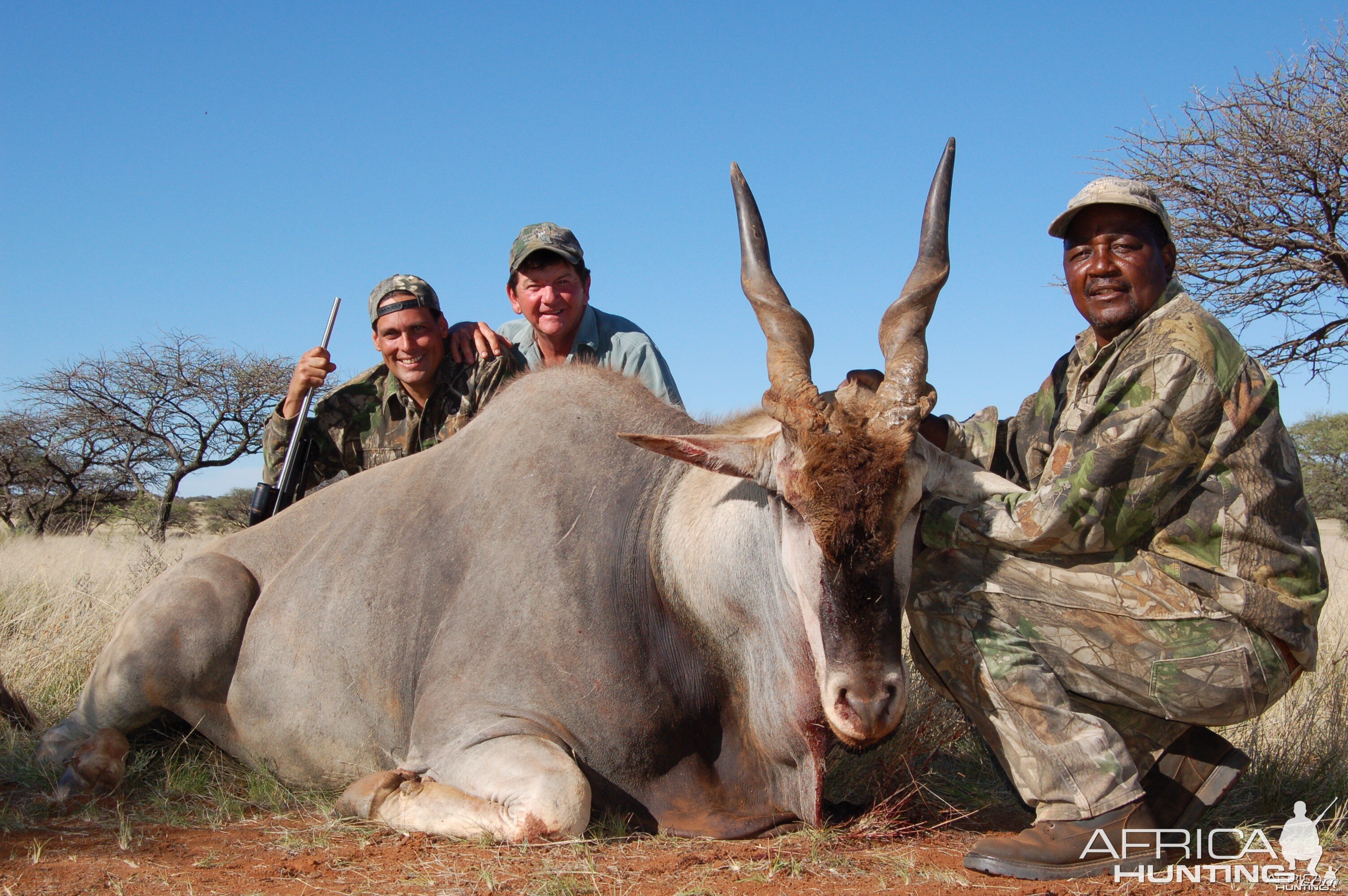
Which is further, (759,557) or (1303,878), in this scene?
(759,557)

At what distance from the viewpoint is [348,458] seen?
7301mm

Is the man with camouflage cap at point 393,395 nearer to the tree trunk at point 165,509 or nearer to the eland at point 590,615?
the eland at point 590,615

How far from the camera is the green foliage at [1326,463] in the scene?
25.4 meters

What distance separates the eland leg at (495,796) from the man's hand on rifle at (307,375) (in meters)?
3.23

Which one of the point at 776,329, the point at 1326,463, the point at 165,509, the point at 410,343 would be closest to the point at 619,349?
the point at 410,343

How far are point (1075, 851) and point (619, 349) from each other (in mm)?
4562

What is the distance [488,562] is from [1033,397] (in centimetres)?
271

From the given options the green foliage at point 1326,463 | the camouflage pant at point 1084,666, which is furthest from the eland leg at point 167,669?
the green foliage at point 1326,463

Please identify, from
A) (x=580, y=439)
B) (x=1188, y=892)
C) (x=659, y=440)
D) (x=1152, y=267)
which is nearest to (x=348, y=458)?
(x=580, y=439)

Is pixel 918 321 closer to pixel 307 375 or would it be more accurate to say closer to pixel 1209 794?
pixel 1209 794

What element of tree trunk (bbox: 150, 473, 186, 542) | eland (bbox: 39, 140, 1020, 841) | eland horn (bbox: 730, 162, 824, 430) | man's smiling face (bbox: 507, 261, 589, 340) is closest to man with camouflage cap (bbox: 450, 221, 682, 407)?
man's smiling face (bbox: 507, 261, 589, 340)

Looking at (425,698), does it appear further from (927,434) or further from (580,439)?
(927,434)

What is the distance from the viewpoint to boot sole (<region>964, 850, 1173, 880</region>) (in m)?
3.82

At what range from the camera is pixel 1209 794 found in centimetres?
421
